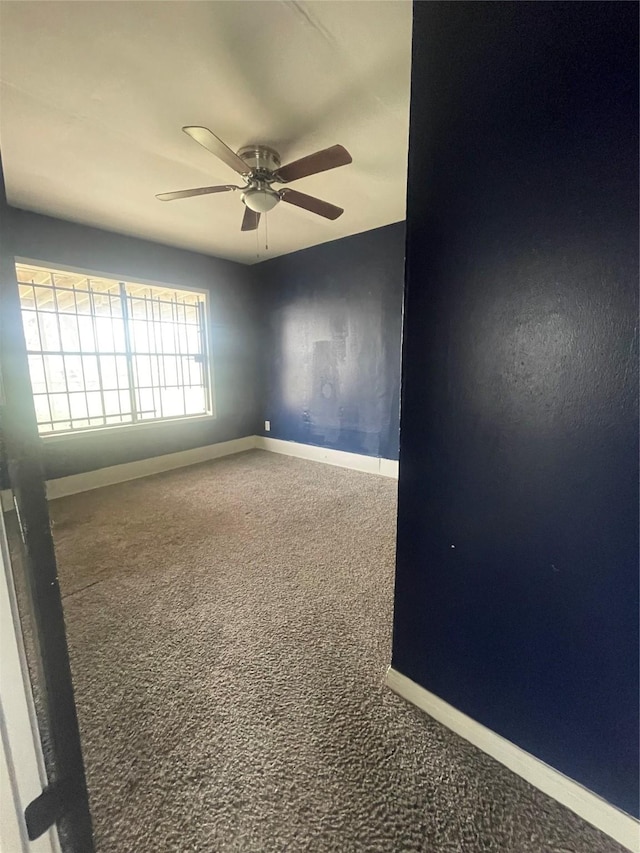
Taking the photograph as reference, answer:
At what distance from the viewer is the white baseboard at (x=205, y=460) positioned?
357 centimetres

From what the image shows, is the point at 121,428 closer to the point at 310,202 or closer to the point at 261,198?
the point at 261,198

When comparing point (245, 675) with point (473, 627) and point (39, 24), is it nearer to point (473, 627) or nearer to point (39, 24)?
point (473, 627)

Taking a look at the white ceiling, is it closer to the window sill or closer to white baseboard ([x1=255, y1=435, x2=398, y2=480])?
the window sill

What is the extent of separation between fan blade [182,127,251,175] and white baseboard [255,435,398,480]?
2.95m

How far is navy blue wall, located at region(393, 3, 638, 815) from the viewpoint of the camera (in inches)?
32.8

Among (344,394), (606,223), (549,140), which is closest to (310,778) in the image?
(606,223)

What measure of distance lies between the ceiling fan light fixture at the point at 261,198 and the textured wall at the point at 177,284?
1873mm

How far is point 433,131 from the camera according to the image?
1076 millimetres

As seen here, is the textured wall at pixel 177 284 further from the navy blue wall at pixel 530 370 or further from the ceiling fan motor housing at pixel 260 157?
the navy blue wall at pixel 530 370

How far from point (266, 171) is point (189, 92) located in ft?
1.79

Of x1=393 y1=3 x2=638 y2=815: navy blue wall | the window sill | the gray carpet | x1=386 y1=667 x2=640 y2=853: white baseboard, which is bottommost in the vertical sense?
the gray carpet

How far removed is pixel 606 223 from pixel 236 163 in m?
1.85

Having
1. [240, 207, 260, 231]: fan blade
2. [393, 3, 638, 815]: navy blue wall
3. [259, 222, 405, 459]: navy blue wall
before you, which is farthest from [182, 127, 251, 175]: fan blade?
[259, 222, 405, 459]: navy blue wall

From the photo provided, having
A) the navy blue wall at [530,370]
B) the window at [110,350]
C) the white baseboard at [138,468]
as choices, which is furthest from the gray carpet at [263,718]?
the window at [110,350]
